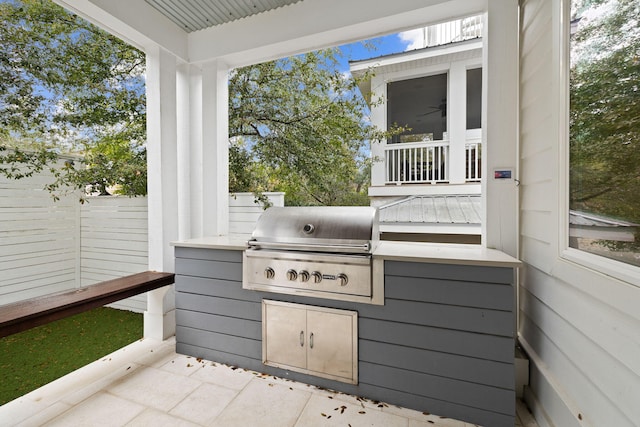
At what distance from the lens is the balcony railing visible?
3617 millimetres

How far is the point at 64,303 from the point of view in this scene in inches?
74.7

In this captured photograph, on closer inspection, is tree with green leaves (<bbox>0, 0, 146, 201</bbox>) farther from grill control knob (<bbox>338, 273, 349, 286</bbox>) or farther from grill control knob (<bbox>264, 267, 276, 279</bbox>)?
grill control knob (<bbox>338, 273, 349, 286</bbox>)

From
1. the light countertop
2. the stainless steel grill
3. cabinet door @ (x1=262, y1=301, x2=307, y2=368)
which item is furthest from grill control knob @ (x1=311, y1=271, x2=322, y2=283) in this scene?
the light countertop

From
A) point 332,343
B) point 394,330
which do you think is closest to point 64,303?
point 332,343

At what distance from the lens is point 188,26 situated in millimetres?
2904

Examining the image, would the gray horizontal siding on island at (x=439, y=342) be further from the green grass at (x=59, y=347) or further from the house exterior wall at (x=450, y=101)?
the house exterior wall at (x=450, y=101)

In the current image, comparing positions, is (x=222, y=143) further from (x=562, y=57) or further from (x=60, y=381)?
(x=562, y=57)

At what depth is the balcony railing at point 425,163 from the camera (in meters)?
3.62

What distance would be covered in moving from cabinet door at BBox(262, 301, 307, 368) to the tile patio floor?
0.54 feet

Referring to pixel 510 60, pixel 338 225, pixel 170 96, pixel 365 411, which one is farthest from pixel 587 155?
pixel 170 96

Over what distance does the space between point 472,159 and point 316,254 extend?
275 cm

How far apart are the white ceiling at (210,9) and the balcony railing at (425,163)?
2.02 m

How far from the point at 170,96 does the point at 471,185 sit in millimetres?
3478

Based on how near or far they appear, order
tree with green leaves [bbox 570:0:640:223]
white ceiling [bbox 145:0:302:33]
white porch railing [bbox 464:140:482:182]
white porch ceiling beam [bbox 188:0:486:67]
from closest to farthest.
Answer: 1. tree with green leaves [bbox 570:0:640:223]
2. white porch ceiling beam [bbox 188:0:486:67]
3. white ceiling [bbox 145:0:302:33]
4. white porch railing [bbox 464:140:482:182]
